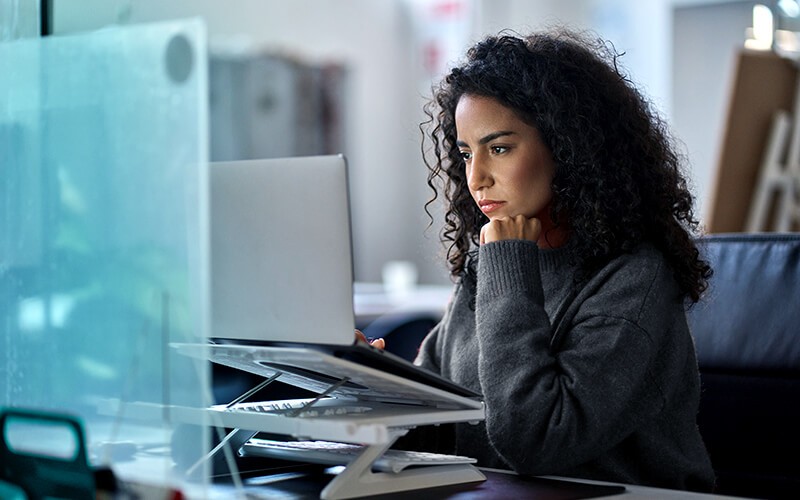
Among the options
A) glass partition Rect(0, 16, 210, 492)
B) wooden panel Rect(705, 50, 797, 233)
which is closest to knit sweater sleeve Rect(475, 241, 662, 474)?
glass partition Rect(0, 16, 210, 492)

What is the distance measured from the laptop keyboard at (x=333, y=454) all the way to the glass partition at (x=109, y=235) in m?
0.26

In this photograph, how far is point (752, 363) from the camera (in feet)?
4.91

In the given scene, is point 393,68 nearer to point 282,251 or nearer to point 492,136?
point 492,136

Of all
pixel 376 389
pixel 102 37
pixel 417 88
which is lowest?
pixel 376 389

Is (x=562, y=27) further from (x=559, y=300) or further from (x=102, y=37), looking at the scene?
(x=102, y=37)

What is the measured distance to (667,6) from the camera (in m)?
4.74

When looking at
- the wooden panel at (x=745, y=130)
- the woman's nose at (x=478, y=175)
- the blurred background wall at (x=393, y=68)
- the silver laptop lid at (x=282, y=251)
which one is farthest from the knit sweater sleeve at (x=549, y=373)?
the blurred background wall at (x=393, y=68)

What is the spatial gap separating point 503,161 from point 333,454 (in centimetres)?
46

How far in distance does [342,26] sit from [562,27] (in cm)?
454

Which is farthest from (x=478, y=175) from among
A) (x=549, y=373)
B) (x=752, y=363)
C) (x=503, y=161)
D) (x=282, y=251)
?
(x=752, y=363)

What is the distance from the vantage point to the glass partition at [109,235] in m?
0.85

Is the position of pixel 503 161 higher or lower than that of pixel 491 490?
higher

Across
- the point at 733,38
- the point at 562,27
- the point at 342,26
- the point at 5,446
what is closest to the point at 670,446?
the point at 562,27

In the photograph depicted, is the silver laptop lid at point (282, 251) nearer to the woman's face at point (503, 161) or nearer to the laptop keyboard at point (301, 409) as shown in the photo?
the laptop keyboard at point (301, 409)
